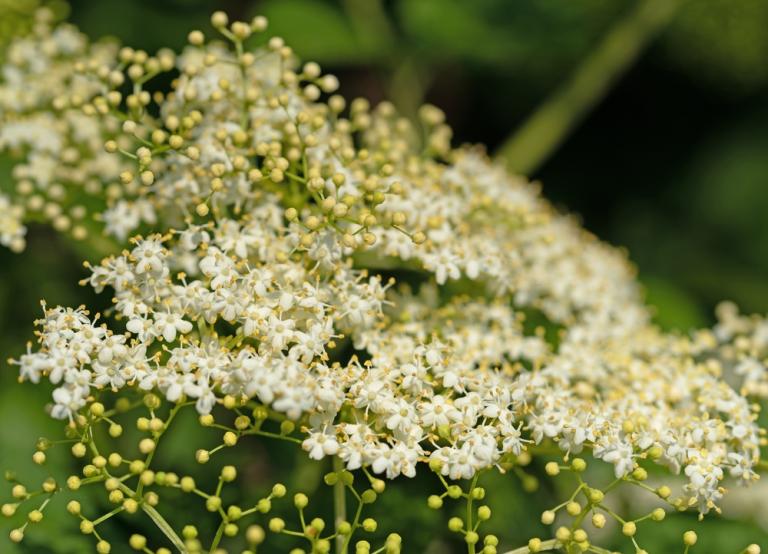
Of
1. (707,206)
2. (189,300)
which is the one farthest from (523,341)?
(707,206)

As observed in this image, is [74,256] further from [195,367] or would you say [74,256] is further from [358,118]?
[195,367]

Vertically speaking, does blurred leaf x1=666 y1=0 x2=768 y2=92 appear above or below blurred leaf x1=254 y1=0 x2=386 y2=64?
above

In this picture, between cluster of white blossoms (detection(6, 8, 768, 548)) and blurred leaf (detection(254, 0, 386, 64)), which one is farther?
blurred leaf (detection(254, 0, 386, 64))

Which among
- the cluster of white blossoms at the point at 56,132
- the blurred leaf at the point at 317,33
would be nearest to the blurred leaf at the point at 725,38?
the blurred leaf at the point at 317,33

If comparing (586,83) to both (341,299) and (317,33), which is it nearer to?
(317,33)

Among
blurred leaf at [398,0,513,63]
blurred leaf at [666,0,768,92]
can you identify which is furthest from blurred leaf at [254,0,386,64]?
blurred leaf at [666,0,768,92]

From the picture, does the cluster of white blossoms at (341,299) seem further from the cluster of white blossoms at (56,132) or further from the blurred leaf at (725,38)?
the blurred leaf at (725,38)

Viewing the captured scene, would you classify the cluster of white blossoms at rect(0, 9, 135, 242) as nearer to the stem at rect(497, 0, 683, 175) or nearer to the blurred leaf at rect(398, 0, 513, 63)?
the blurred leaf at rect(398, 0, 513, 63)
